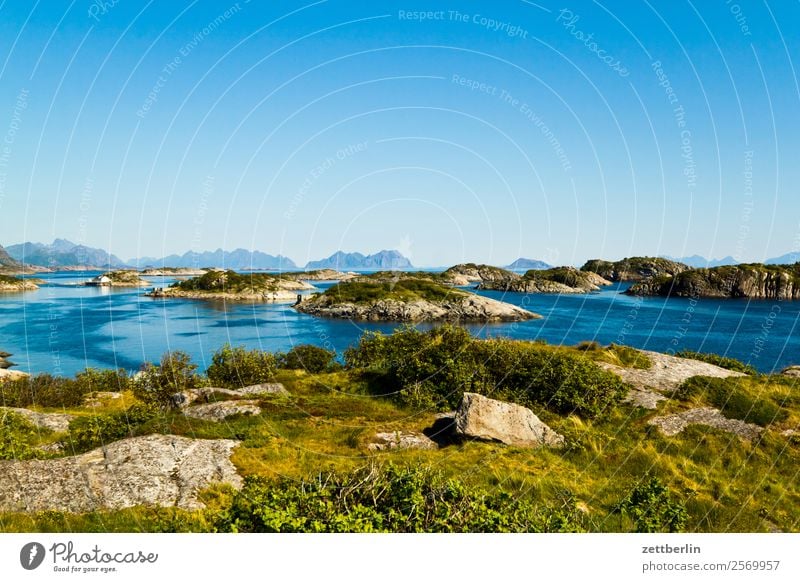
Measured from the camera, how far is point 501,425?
1952 centimetres

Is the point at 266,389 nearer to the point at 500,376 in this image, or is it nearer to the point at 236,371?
the point at 236,371

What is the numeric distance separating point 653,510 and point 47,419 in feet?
85.7

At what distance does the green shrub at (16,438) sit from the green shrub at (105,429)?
1370mm

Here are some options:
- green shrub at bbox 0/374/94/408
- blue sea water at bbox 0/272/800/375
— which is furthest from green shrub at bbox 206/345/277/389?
blue sea water at bbox 0/272/800/375

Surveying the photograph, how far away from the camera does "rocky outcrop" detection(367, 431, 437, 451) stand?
18828 millimetres

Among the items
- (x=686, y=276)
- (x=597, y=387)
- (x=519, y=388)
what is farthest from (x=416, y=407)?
(x=686, y=276)

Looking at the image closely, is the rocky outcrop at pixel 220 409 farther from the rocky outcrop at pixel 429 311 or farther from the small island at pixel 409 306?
the rocky outcrop at pixel 429 311

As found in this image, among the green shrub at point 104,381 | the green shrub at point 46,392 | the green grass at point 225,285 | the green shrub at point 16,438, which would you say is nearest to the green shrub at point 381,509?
the green shrub at point 16,438
